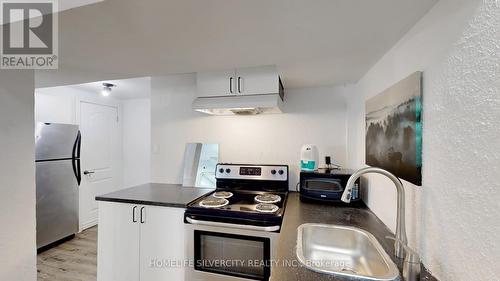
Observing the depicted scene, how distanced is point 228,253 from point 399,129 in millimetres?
1317

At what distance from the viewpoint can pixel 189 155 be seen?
2.37 meters

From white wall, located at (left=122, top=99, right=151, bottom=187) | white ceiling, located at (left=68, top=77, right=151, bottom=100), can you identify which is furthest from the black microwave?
white wall, located at (left=122, top=99, right=151, bottom=187)

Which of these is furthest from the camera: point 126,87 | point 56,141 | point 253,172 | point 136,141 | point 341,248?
point 136,141

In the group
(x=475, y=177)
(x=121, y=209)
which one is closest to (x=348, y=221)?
(x=475, y=177)

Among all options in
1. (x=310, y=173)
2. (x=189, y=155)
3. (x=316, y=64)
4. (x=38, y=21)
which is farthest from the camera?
(x=189, y=155)

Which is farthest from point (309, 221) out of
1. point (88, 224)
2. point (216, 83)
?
point (88, 224)

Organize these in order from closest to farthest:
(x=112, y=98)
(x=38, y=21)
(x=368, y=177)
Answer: (x=38, y=21) < (x=368, y=177) < (x=112, y=98)

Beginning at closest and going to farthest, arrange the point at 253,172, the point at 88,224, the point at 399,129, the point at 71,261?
the point at 399,129 → the point at 253,172 → the point at 71,261 → the point at 88,224

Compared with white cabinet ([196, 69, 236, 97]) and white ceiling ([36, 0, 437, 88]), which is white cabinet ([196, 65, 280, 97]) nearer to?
white cabinet ([196, 69, 236, 97])

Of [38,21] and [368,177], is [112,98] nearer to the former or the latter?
[38,21]

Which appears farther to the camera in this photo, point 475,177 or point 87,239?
point 87,239

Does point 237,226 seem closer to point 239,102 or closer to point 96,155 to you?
point 239,102

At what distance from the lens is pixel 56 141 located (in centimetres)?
274

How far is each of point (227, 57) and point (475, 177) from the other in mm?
1313
